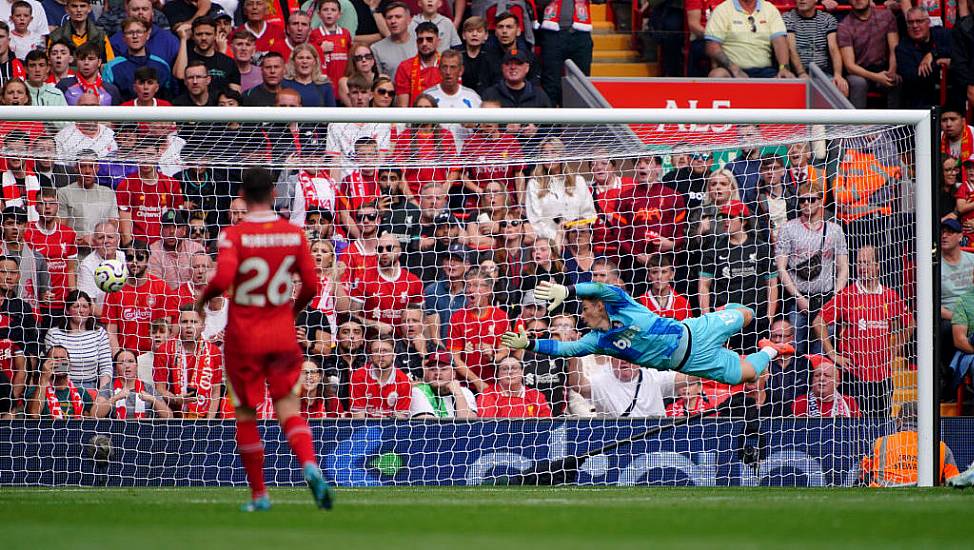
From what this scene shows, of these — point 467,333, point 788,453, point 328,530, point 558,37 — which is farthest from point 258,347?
point 558,37

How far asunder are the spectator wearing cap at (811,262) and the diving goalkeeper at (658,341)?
1.13 meters

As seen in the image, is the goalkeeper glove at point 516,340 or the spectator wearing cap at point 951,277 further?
the spectator wearing cap at point 951,277

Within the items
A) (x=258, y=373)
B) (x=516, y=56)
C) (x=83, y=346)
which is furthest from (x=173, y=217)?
(x=258, y=373)

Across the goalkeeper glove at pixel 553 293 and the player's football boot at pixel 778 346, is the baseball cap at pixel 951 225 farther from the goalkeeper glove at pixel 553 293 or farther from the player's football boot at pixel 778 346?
the goalkeeper glove at pixel 553 293

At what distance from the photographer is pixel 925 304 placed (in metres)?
9.62

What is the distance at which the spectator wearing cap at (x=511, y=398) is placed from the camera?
10.5 metres

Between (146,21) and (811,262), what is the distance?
6742 millimetres

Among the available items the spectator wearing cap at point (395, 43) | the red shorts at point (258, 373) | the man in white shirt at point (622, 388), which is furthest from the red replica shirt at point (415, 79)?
the red shorts at point (258, 373)

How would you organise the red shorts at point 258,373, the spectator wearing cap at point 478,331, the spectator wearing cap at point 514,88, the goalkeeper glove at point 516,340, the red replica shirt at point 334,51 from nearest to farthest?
the red shorts at point 258,373 → the goalkeeper glove at point 516,340 → the spectator wearing cap at point 478,331 → the spectator wearing cap at point 514,88 → the red replica shirt at point 334,51

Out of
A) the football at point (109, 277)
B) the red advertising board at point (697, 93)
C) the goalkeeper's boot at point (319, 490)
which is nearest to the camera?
the goalkeeper's boot at point (319, 490)

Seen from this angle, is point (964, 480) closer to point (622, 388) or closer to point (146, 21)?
point (622, 388)

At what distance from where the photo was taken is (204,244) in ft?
35.7

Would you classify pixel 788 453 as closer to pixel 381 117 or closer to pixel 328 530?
pixel 381 117

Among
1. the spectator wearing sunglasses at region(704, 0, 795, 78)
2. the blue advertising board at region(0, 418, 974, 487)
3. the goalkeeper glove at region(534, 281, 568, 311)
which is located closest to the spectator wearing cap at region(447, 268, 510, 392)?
the blue advertising board at region(0, 418, 974, 487)
